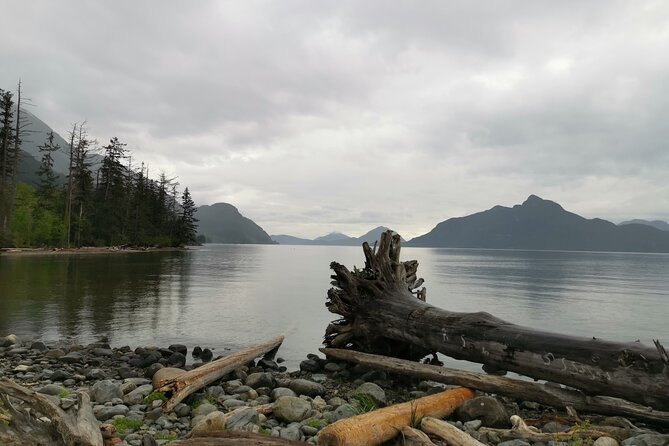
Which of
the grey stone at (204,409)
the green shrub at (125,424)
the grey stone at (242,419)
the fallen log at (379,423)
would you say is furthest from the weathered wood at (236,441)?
the grey stone at (204,409)

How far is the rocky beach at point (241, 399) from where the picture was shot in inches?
231

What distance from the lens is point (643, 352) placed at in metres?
6.32

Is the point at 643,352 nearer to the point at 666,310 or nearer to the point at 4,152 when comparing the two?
the point at 666,310

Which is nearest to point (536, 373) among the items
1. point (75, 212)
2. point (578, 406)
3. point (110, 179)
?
point (578, 406)

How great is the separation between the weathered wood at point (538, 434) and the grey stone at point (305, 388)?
3492mm

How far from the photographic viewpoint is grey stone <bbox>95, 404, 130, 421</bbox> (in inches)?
259

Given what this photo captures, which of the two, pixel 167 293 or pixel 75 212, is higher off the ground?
pixel 75 212

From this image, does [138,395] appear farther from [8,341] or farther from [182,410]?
[8,341]

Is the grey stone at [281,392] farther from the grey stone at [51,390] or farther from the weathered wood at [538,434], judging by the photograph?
the grey stone at [51,390]

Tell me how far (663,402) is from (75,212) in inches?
3283

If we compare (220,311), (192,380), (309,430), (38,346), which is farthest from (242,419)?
(220,311)

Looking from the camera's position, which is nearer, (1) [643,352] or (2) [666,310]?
(1) [643,352]

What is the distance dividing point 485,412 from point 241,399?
170 inches

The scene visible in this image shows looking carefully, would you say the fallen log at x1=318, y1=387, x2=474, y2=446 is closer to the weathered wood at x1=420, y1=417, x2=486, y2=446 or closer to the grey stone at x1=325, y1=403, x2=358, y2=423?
the weathered wood at x1=420, y1=417, x2=486, y2=446
